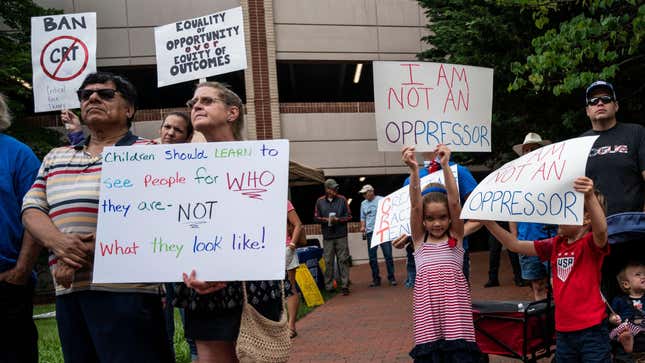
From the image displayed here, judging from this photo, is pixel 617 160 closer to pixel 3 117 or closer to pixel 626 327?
pixel 626 327

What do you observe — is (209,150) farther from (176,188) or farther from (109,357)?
(109,357)

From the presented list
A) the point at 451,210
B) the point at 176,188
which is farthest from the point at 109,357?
the point at 451,210

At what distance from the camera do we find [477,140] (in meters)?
4.64

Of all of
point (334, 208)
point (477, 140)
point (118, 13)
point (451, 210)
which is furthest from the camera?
point (118, 13)

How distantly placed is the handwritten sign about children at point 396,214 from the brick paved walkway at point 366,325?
74.1 inches

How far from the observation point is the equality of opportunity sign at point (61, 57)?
6.00 meters

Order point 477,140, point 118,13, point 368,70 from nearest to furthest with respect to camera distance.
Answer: point 477,140
point 118,13
point 368,70

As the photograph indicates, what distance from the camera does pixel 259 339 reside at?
2.99 m

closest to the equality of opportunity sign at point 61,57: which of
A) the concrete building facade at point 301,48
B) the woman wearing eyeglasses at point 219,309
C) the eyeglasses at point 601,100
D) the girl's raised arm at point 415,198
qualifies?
the girl's raised arm at point 415,198

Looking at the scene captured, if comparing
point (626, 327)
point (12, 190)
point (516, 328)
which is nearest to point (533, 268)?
point (516, 328)

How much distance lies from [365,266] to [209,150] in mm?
16787

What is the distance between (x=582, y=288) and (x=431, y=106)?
1.57 metres

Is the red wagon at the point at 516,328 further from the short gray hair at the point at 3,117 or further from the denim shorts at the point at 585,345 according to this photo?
the short gray hair at the point at 3,117

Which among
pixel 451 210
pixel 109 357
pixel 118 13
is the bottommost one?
pixel 109 357
